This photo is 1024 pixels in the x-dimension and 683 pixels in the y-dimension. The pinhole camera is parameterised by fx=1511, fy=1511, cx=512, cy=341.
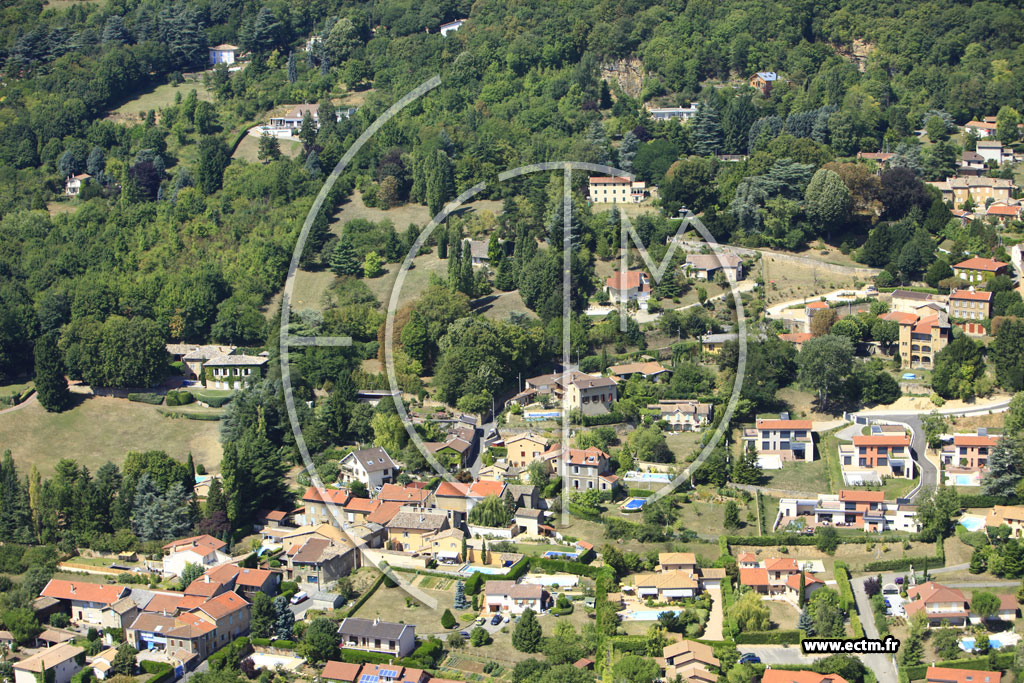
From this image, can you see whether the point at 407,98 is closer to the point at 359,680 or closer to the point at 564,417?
the point at 564,417

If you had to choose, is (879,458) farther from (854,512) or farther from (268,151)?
(268,151)

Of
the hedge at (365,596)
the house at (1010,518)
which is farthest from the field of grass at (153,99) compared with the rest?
the house at (1010,518)

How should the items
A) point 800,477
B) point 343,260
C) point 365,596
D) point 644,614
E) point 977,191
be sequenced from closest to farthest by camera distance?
point 644,614 → point 365,596 → point 800,477 → point 343,260 → point 977,191

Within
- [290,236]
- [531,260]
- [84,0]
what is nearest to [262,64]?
[84,0]

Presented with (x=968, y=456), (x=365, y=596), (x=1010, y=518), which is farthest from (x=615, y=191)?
(x=365, y=596)

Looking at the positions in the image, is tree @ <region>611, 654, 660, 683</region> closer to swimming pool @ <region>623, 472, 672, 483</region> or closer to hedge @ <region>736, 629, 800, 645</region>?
hedge @ <region>736, 629, 800, 645</region>

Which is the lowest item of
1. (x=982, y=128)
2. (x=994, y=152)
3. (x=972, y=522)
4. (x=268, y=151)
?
(x=972, y=522)
